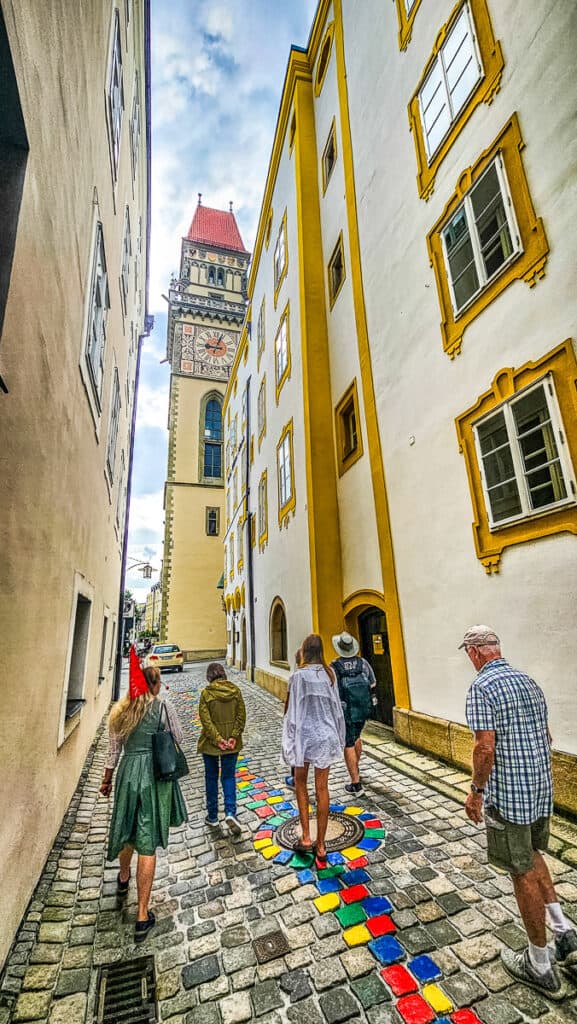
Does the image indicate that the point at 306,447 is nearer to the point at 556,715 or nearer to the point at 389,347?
the point at 389,347

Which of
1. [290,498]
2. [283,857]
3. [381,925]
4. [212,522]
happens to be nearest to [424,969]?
[381,925]

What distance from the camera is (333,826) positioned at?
14.3ft

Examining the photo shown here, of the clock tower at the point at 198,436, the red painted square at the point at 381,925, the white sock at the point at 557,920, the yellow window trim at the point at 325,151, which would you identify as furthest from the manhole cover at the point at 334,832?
the clock tower at the point at 198,436

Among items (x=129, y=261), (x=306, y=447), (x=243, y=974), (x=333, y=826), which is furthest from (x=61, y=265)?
(x=129, y=261)

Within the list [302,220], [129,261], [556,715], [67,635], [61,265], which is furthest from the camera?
[302,220]

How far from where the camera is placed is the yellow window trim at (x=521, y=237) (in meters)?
4.73

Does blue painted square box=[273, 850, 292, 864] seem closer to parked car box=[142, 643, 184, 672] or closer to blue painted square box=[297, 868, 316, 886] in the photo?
blue painted square box=[297, 868, 316, 886]

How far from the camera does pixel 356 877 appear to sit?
348cm

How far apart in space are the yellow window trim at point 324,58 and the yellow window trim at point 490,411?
43.2 feet

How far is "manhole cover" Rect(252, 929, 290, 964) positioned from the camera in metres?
2.72

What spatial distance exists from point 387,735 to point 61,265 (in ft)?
26.6

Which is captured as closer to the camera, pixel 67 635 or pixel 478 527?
pixel 67 635

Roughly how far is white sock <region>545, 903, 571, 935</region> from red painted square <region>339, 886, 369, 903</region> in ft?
4.10

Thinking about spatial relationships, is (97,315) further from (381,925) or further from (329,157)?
(329,157)
